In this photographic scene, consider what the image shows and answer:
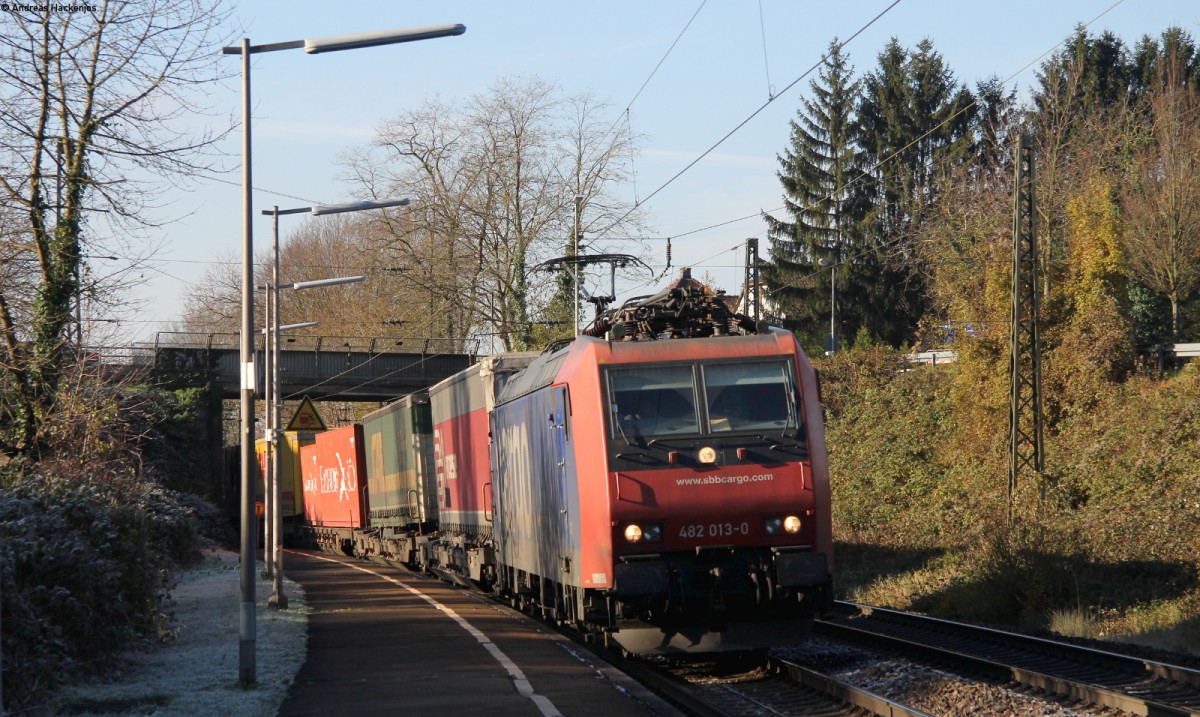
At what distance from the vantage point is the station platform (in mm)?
10438

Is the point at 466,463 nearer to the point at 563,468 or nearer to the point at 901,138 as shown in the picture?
the point at 563,468

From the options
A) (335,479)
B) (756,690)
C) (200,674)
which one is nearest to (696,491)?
(756,690)

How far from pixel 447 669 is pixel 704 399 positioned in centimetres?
361

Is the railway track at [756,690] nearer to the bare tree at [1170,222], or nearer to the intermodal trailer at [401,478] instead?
the intermodal trailer at [401,478]

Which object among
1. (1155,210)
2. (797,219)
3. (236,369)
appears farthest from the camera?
(797,219)

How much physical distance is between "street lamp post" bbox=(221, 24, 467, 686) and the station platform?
69 cm

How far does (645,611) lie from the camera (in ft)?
40.0

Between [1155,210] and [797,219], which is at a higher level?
[797,219]

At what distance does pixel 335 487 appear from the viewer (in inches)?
1577

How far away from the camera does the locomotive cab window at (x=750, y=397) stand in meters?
12.3

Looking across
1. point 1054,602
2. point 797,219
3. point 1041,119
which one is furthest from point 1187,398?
point 797,219

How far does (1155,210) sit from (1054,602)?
24.9m

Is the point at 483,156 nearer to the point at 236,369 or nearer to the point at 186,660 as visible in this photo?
the point at 236,369

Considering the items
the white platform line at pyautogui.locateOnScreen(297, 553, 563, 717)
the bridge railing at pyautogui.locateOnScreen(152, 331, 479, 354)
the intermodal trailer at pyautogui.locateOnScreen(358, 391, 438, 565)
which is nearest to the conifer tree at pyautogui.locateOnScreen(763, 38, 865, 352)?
the bridge railing at pyautogui.locateOnScreen(152, 331, 479, 354)
